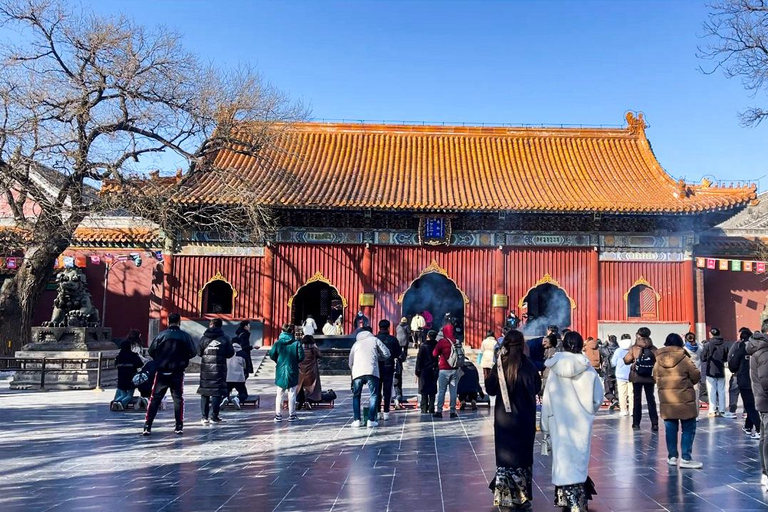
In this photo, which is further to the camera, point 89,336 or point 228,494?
point 89,336

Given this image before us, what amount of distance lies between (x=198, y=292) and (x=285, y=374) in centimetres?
1156

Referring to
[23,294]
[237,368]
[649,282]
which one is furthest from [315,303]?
[237,368]

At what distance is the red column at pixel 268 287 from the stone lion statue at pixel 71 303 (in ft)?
20.9

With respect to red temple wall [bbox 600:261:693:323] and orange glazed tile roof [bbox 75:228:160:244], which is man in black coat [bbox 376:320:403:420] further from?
orange glazed tile roof [bbox 75:228:160:244]

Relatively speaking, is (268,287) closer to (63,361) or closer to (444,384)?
(63,361)

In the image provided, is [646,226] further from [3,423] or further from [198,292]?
[3,423]

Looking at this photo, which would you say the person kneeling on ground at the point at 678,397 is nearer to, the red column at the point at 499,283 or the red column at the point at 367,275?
the red column at the point at 499,283

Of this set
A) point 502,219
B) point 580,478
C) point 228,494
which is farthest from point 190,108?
point 580,478

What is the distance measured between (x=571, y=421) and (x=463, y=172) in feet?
56.5

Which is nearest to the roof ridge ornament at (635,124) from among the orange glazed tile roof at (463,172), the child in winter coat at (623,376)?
the orange glazed tile roof at (463,172)

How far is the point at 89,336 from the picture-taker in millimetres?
14000

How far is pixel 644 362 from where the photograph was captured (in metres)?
8.98

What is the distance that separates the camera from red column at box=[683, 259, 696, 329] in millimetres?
19828

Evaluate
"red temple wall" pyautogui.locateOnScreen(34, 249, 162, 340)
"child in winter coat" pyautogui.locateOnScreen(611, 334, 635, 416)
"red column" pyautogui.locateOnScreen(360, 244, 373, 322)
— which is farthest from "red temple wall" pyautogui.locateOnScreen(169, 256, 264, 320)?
"child in winter coat" pyautogui.locateOnScreen(611, 334, 635, 416)
